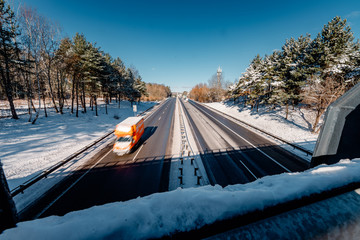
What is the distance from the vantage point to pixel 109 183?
877 centimetres

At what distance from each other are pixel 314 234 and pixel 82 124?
26.1 m

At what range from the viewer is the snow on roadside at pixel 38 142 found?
9.71 metres

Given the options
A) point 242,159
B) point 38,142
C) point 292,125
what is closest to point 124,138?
point 38,142

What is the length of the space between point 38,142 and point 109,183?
11534mm

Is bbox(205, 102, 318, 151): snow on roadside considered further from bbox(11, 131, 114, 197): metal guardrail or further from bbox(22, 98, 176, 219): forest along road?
bbox(11, 131, 114, 197): metal guardrail

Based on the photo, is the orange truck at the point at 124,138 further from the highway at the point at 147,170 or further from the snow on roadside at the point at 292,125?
the snow on roadside at the point at 292,125

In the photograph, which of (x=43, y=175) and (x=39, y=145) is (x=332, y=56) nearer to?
(x=43, y=175)

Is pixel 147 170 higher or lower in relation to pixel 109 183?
higher

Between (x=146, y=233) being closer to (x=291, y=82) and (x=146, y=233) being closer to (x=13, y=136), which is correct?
(x=13, y=136)

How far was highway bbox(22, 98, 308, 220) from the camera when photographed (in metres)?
7.50

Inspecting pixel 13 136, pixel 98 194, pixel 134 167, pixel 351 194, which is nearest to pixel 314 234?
pixel 351 194

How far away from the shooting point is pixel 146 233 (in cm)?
100

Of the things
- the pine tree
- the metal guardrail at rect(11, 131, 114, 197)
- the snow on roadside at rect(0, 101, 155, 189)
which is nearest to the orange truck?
the metal guardrail at rect(11, 131, 114, 197)

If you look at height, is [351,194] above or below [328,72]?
below
